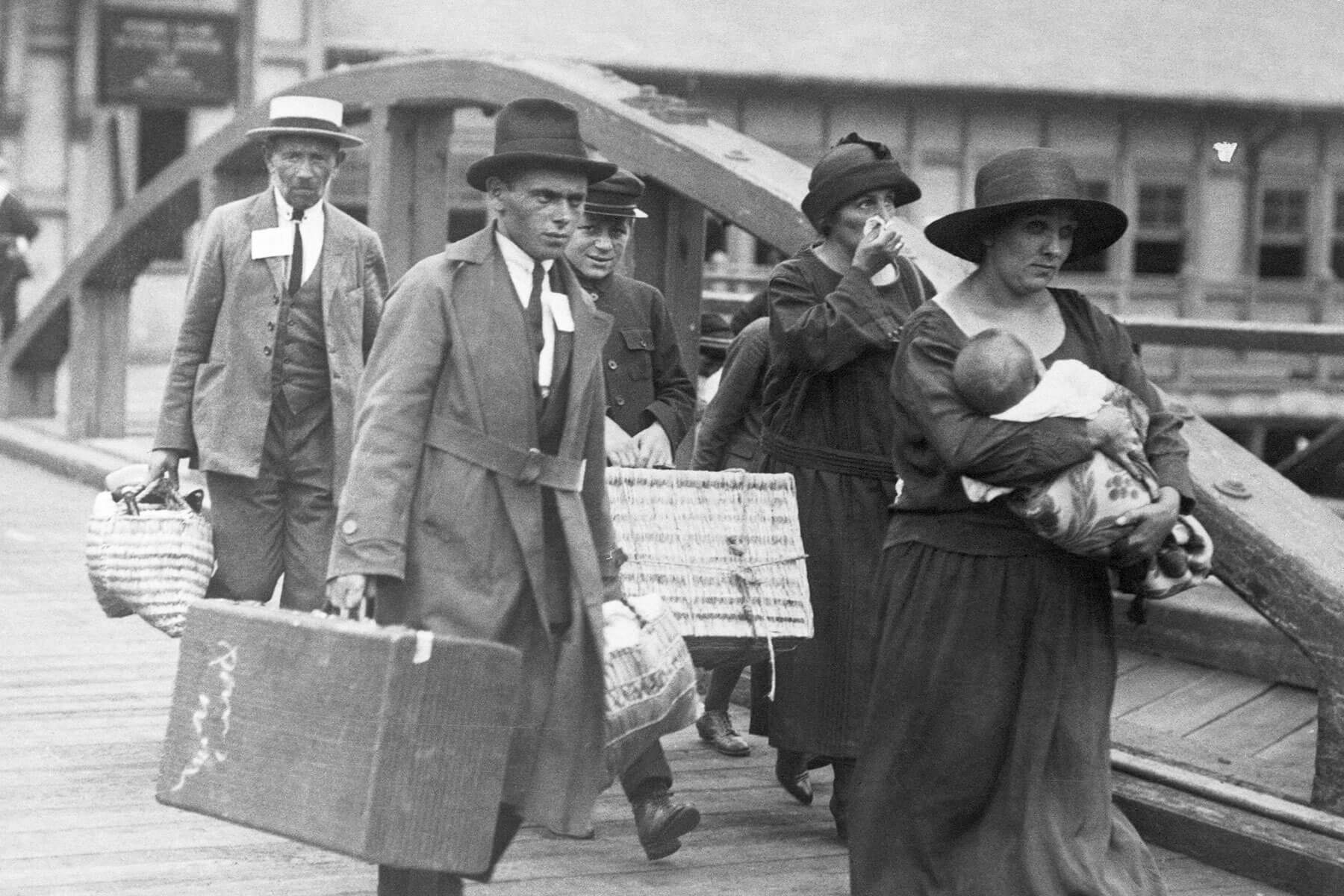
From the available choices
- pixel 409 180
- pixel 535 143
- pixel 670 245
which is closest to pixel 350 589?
pixel 535 143

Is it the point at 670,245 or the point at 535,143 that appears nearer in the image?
the point at 535,143

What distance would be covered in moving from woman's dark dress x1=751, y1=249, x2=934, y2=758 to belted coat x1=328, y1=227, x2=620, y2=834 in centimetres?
137

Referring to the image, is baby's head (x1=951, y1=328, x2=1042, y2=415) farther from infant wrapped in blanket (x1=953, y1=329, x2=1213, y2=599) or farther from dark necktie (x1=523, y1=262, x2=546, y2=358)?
dark necktie (x1=523, y1=262, x2=546, y2=358)

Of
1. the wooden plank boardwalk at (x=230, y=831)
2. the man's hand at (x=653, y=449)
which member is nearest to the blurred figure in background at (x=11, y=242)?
the wooden plank boardwalk at (x=230, y=831)

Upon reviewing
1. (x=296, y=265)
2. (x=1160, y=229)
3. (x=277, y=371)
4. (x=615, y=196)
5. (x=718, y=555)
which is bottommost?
(x=718, y=555)

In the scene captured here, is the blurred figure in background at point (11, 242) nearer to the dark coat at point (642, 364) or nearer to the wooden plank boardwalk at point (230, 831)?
the wooden plank boardwalk at point (230, 831)

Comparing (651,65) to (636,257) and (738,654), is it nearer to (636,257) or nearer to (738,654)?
(636,257)

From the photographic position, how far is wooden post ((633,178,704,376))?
8438 mm

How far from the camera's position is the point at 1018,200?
15.6 ft

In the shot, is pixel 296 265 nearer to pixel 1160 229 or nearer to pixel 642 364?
pixel 642 364

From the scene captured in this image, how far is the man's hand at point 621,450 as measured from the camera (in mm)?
6391

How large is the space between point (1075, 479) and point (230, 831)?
2431 mm

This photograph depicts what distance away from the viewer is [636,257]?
332 inches

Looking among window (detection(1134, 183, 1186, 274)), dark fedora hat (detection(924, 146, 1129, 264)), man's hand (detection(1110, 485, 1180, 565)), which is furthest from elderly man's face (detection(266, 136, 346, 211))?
window (detection(1134, 183, 1186, 274))
